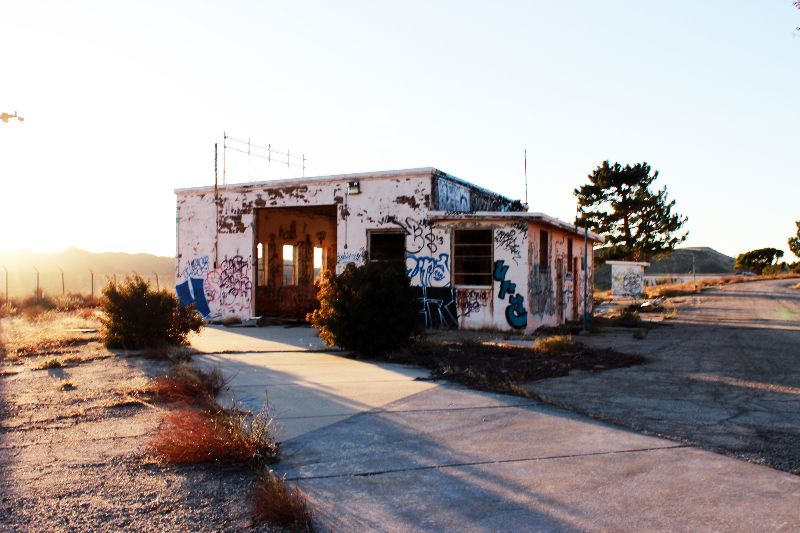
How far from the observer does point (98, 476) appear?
4.59 m

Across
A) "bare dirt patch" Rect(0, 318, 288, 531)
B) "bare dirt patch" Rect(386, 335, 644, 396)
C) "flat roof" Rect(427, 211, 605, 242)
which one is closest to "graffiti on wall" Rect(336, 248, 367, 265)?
"flat roof" Rect(427, 211, 605, 242)

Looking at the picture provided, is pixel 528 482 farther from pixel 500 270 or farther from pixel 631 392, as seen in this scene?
pixel 500 270

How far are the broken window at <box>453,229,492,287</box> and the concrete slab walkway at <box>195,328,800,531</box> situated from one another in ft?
30.2

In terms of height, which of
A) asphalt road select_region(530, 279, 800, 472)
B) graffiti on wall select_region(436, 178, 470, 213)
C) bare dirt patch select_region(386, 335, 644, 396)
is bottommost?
asphalt road select_region(530, 279, 800, 472)

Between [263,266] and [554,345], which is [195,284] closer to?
[263,266]

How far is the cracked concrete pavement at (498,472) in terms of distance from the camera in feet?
12.3

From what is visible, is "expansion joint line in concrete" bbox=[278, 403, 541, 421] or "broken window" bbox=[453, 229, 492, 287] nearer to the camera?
"expansion joint line in concrete" bbox=[278, 403, 541, 421]

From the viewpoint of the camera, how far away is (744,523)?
3.64 meters

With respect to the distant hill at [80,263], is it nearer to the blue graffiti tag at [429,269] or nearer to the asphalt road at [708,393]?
the blue graffiti tag at [429,269]

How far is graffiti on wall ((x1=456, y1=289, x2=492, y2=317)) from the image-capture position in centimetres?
1616

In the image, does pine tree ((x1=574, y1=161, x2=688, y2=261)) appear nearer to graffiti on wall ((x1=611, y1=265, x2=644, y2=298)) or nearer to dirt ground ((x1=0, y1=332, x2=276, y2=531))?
A: graffiti on wall ((x1=611, y1=265, x2=644, y2=298))

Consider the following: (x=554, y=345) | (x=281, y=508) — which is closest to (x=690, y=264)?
(x=554, y=345)

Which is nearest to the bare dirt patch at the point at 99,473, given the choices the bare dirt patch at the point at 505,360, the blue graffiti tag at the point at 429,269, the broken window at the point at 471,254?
the bare dirt patch at the point at 505,360

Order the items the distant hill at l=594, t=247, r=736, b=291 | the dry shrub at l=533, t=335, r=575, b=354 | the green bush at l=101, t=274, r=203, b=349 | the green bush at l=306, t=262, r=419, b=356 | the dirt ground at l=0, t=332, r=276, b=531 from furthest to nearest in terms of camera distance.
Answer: the distant hill at l=594, t=247, r=736, b=291 → the green bush at l=101, t=274, r=203, b=349 → the dry shrub at l=533, t=335, r=575, b=354 → the green bush at l=306, t=262, r=419, b=356 → the dirt ground at l=0, t=332, r=276, b=531
